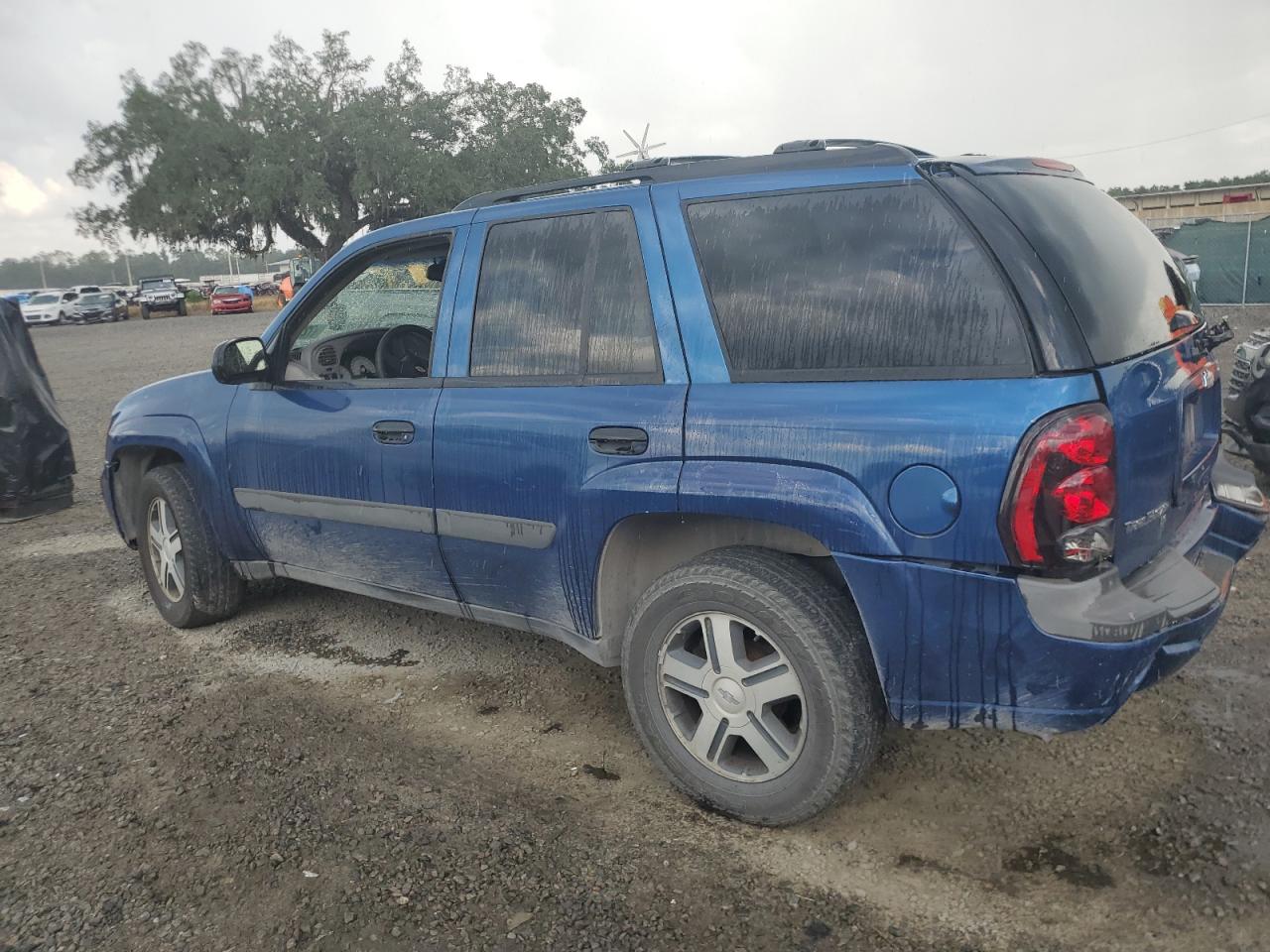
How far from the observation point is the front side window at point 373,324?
3.77 meters

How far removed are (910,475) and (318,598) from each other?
11.9 feet

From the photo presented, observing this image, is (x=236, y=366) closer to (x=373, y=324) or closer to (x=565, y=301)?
(x=373, y=324)

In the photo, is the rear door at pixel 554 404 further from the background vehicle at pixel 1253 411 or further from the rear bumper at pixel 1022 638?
the background vehicle at pixel 1253 411

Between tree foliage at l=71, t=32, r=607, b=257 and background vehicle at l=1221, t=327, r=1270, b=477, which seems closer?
background vehicle at l=1221, t=327, r=1270, b=477

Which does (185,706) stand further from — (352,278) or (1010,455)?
(1010,455)

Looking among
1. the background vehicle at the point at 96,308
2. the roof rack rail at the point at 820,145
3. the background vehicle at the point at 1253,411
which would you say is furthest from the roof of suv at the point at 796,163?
the background vehicle at the point at 96,308

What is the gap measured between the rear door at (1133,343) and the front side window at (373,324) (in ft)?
7.13

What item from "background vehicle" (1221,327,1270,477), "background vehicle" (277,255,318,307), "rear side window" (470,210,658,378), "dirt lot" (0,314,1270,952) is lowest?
"dirt lot" (0,314,1270,952)

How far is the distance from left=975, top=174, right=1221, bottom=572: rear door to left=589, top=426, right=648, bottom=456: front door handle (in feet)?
3.76

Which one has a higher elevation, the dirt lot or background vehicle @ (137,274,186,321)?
background vehicle @ (137,274,186,321)

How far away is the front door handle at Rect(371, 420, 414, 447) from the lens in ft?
11.2

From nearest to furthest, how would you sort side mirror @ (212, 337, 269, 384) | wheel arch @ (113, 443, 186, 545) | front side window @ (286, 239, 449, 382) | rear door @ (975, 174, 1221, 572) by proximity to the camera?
rear door @ (975, 174, 1221, 572), front side window @ (286, 239, 449, 382), side mirror @ (212, 337, 269, 384), wheel arch @ (113, 443, 186, 545)

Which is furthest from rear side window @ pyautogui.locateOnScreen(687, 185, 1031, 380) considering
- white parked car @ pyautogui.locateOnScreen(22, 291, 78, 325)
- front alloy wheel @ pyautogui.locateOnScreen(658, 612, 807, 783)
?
white parked car @ pyautogui.locateOnScreen(22, 291, 78, 325)

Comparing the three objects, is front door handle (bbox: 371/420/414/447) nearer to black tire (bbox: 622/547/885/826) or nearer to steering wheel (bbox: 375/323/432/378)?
steering wheel (bbox: 375/323/432/378)
